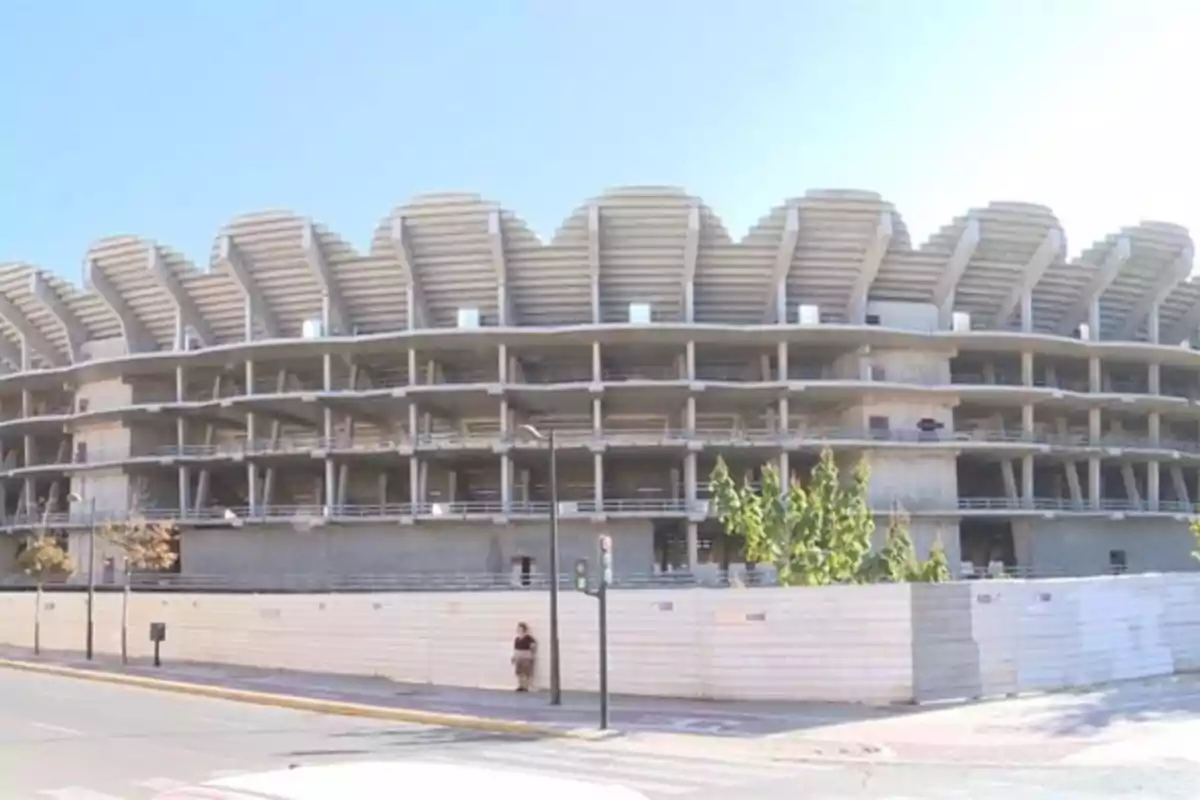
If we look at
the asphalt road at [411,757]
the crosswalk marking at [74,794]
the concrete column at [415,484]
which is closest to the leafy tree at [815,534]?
the asphalt road at [411,757]

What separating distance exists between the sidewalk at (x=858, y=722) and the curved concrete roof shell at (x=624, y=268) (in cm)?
2588

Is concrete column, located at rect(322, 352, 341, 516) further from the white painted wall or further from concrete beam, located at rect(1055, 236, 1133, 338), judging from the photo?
concrete beam, located at rect(1055, 236, 1133, 338)

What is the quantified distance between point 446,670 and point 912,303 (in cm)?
3314

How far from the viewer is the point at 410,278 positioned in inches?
2047

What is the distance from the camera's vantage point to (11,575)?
63469 mm

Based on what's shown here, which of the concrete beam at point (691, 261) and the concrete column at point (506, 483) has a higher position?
the concrete beam at point (691, 261)

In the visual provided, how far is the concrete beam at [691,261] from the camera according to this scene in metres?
49.1

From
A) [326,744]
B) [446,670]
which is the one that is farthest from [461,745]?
[446,670]

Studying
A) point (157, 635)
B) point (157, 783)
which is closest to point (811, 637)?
point (157, 783)

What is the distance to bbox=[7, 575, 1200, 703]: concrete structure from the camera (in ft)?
79.4

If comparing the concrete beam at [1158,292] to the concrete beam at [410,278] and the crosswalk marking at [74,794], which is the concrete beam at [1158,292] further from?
the crosswalk marking at [74,794]

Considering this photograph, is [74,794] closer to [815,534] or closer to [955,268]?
[815,534]

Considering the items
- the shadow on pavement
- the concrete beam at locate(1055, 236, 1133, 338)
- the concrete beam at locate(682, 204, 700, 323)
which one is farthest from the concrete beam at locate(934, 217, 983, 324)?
the shadow on pavement

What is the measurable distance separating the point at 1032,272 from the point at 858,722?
3721 cm
